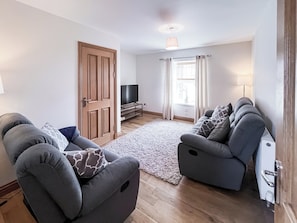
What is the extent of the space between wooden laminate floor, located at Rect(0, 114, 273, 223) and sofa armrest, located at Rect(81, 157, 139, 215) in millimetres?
584

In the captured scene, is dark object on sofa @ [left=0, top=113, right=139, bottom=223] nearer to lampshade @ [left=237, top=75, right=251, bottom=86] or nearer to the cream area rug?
the cream area rug

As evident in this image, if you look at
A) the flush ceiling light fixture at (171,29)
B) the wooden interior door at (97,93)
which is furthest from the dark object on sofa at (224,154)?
the wooden interior door at (97,93)

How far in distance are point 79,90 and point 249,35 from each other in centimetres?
393

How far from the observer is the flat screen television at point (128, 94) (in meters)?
5.79

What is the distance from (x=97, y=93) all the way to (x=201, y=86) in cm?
328

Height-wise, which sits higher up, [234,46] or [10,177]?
[234,46]

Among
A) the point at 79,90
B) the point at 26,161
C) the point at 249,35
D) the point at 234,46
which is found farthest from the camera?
the point at 234,46

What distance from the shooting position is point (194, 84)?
5734 mm

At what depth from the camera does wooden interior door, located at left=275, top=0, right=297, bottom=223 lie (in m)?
0.59

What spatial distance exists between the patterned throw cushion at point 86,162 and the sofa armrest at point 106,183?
6 centimetres

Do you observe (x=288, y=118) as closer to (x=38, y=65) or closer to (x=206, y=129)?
(x=206, y=129)

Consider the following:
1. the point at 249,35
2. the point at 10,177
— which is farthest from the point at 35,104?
the point at 249,35

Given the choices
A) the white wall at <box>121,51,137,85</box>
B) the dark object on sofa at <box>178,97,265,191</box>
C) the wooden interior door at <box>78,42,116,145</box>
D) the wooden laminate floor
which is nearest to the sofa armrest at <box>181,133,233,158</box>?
the dark object on sofa at <box>178,97,265,191</box>

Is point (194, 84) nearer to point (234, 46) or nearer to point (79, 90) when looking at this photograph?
point (234, 46)
